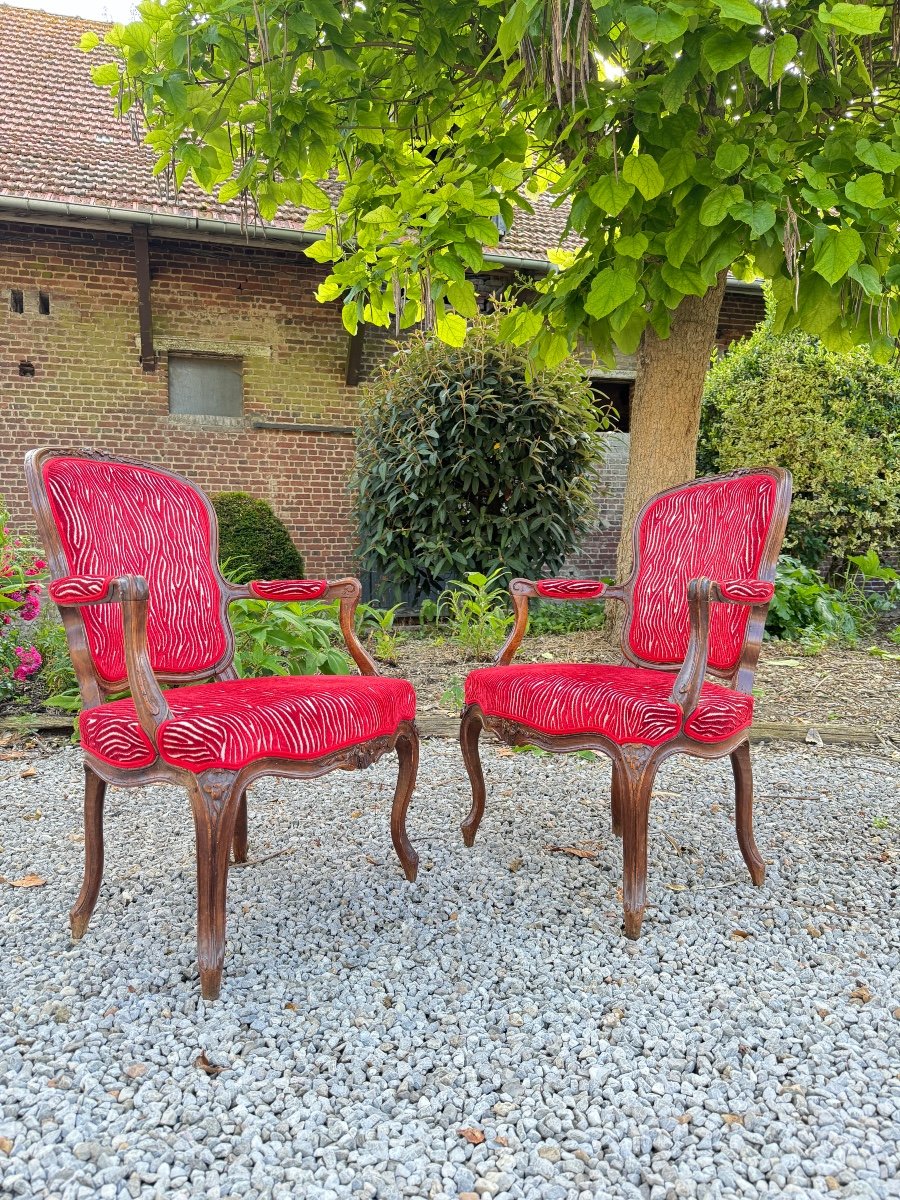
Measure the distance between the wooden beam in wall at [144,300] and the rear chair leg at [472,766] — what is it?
21.9ft

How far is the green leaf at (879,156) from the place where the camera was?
2.26 meters

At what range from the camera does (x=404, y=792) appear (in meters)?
2.23

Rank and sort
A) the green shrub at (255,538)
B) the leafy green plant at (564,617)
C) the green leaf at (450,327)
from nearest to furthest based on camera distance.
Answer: the green leaf at (450,327) < the leafy green plant at (564,617) < the green shrub at (255,538)

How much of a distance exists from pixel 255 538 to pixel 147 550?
5578mm

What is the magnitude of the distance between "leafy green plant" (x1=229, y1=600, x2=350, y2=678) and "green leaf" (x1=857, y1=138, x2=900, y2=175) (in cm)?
269

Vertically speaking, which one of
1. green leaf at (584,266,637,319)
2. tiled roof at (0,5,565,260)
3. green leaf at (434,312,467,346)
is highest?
Result: tiled roof at (0,5,565,260)

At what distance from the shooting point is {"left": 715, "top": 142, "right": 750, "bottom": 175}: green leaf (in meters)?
2.35

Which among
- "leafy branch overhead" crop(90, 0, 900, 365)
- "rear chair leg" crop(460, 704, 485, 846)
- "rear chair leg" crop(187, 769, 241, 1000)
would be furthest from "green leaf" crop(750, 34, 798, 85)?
"rear chair leg" crop(187, 769, 241, 1000)

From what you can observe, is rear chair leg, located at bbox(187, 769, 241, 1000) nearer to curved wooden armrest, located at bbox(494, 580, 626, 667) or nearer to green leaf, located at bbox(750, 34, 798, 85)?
curved wooden armrest, located at bbox(494, 580, 626, 667)

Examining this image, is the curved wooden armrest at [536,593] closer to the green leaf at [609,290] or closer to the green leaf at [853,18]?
the green leaf at [609,290]

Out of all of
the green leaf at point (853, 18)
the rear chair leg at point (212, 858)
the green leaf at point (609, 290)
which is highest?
the green leaf at point (853, 18)

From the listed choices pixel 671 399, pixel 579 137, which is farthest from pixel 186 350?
pixel 579 137

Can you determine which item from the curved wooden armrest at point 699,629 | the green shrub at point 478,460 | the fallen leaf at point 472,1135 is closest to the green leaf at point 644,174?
the curved wooden armrest at point 699,629

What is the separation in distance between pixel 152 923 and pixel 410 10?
3080 millimetres
